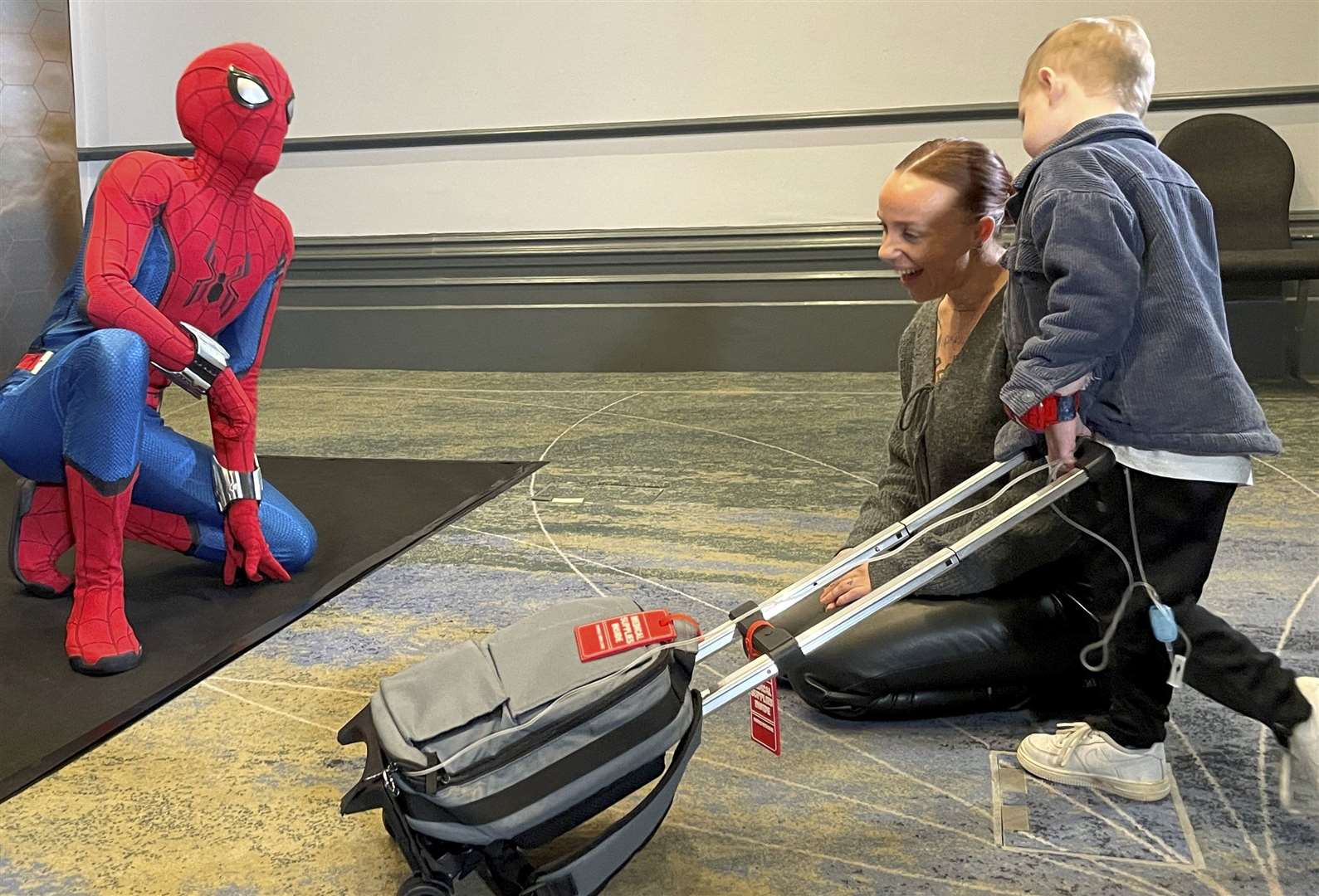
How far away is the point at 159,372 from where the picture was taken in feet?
8.40

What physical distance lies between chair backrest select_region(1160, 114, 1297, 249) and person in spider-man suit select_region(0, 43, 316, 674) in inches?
157

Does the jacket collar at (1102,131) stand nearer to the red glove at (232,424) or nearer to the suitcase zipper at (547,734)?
the suitcase zipper at (547,734)

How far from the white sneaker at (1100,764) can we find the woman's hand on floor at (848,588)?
0.38 metres

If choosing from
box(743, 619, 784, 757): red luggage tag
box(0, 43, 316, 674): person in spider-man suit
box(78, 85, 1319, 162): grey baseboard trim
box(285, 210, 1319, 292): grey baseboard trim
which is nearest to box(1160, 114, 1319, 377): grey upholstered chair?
box(78, 85, 1319, 162): grey baseboard trim

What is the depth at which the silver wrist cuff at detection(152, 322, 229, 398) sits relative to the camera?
2455 mm

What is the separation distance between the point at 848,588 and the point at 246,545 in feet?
4.67

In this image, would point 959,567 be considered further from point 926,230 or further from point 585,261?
point 585,261

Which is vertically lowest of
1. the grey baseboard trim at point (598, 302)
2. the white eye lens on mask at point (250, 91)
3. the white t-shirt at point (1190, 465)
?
the grey baseboard trim at point (598, 302)

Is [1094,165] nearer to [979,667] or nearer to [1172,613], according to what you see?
[1172,613]

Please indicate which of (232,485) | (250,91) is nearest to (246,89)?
(250,91)

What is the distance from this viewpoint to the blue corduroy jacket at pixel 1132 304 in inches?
63.4

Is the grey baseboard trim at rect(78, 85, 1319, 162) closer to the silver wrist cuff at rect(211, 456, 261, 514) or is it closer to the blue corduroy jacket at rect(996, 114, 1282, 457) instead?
the silver wrist cuff at rect(211, 456, 261, 514)

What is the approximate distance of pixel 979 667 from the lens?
2.01 metres

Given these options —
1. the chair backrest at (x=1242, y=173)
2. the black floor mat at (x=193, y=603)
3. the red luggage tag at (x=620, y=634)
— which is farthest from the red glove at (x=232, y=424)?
the chair backrest at (x=1242, y=173)
